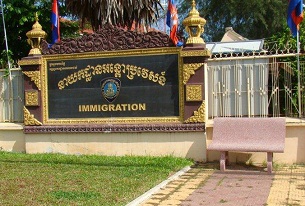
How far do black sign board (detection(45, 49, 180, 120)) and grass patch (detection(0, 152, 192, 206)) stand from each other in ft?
3.35

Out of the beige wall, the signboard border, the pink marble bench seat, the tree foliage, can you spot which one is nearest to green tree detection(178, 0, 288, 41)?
the tree foliage

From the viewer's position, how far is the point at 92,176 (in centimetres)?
753

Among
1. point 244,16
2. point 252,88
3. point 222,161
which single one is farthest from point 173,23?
point 244,16

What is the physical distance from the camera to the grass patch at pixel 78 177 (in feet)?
19.9

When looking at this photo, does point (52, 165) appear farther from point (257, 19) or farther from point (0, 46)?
point (257, 19)

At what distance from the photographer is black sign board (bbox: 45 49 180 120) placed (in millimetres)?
9602

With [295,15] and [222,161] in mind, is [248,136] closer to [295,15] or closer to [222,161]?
[222,161]

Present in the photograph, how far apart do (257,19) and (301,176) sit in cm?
1982

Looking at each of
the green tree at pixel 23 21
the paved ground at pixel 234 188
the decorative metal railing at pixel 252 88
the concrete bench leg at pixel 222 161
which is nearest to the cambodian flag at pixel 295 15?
the decorative metal railing at pixel 252 88

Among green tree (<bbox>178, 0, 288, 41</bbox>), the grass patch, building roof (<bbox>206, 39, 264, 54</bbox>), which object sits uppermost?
green tree (<bbox>178, 0, 288, 41</bbox>)

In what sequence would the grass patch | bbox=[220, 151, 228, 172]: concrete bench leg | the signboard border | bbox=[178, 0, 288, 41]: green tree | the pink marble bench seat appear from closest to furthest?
the grass patch, the pink marble bench seat, bbox=[220, 151, 228, 172]: concrete bench leg, the signboard border, bbox=[178, 0, 288, 41]: green tree

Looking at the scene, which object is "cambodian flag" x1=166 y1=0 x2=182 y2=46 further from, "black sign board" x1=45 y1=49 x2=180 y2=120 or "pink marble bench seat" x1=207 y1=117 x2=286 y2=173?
"pink marble bench seat" x1=207 y1=117 x2=286 y2=173

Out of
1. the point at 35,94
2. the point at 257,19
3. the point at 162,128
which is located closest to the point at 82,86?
the point at 35,94

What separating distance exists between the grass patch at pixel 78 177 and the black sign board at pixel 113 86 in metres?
1.02
